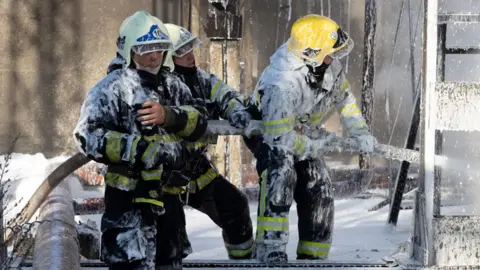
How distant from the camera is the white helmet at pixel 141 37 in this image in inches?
194

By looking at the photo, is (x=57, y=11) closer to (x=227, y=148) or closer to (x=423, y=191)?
(x=227, y=148)

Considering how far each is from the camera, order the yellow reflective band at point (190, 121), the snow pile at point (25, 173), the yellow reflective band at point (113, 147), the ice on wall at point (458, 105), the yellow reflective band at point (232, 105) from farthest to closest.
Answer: the snow pile at point (25, 173) → the yellow reflective band at point (232, 105) → the ice on wall at point (458, 105) → the yellow reflective band at point (190, 121) → the yellow reflective band at point (113, 147)

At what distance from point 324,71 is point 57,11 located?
7.83m

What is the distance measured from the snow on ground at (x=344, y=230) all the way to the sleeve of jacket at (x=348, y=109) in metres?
1.20

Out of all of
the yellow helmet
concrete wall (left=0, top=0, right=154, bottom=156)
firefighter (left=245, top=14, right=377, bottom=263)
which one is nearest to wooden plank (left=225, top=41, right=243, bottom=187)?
concrete wall (left=0, top=0, right=154, bottom=156)

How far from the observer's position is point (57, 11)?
1319 cm

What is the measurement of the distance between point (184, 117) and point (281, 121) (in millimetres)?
893

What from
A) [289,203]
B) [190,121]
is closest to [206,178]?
[289,203]

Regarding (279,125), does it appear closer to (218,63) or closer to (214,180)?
(214,180)

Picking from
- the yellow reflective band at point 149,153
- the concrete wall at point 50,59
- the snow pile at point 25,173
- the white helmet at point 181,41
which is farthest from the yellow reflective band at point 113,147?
the concrete wall at point 50,59

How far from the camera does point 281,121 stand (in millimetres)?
5703

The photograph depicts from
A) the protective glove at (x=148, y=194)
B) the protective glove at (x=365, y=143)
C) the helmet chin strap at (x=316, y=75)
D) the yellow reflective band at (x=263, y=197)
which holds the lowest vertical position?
the yellow reflective band at (x=263, y=197)

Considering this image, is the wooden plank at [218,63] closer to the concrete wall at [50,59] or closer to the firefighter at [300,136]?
the concrete wall at [50,59]

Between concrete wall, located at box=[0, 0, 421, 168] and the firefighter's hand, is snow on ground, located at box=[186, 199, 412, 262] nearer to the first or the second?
the firefighter's hand
